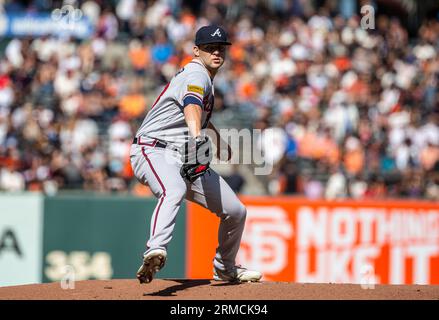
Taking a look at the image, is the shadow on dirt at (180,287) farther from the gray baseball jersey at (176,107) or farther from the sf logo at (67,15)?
the sf logo at (67,15)

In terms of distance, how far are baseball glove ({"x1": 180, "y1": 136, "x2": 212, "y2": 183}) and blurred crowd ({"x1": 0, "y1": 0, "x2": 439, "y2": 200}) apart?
20.0 feet

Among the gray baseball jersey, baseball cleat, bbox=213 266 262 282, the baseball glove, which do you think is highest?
the gray baseball jersey

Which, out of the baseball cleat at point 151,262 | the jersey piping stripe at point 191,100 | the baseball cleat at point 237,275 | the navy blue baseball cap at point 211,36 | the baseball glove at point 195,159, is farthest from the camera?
the baseball cleat at point 237,275

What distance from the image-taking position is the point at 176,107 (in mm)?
7109

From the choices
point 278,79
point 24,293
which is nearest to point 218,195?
point 24,293

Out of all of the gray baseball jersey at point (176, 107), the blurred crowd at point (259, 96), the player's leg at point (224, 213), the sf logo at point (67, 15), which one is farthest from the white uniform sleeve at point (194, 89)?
the sf logo at point (67, 15)

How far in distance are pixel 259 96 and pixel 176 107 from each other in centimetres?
956

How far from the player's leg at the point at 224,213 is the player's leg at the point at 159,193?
290 millimetres

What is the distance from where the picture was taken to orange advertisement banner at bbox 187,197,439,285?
504 inches

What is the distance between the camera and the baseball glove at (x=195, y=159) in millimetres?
6902

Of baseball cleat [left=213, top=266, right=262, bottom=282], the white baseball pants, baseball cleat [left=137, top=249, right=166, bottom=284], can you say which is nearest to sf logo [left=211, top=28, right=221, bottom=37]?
the white baseball pants

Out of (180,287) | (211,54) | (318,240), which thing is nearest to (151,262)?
(180,287)

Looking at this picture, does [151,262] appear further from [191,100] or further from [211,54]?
[211,54]

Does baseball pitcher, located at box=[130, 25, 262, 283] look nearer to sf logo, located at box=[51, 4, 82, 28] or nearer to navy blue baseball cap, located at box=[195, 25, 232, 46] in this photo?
navy blue baseball cap, located at box=[195, 25, 232, 46]
